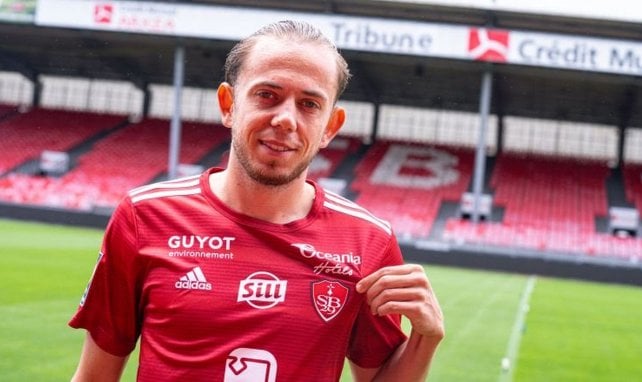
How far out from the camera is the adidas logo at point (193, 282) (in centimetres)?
201

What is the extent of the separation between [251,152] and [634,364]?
8537mm

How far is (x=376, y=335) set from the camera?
224 cm

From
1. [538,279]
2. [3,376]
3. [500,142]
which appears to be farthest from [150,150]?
[3,376]

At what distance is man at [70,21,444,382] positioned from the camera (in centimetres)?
199

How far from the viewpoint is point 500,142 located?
40.6 meters

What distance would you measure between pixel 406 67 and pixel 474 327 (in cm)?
2402

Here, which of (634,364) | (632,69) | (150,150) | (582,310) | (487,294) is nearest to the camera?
(634,364)

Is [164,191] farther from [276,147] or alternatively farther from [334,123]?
[334,123]

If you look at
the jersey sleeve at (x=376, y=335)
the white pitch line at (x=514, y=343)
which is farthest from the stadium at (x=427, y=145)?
the jersey sleeve at (x=376, y=335)

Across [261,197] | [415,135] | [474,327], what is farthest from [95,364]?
[415,135]

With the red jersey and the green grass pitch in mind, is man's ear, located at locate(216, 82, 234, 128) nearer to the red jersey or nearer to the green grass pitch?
the red jersey

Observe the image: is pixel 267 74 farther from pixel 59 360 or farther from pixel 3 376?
pixel 59 360

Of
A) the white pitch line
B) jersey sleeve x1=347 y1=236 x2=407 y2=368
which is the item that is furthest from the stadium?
jersey sleeve x1=347 y1=236 x2=407 y2=368

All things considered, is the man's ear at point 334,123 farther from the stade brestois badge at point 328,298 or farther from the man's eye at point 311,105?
the stade brestois badge at point 328,298
